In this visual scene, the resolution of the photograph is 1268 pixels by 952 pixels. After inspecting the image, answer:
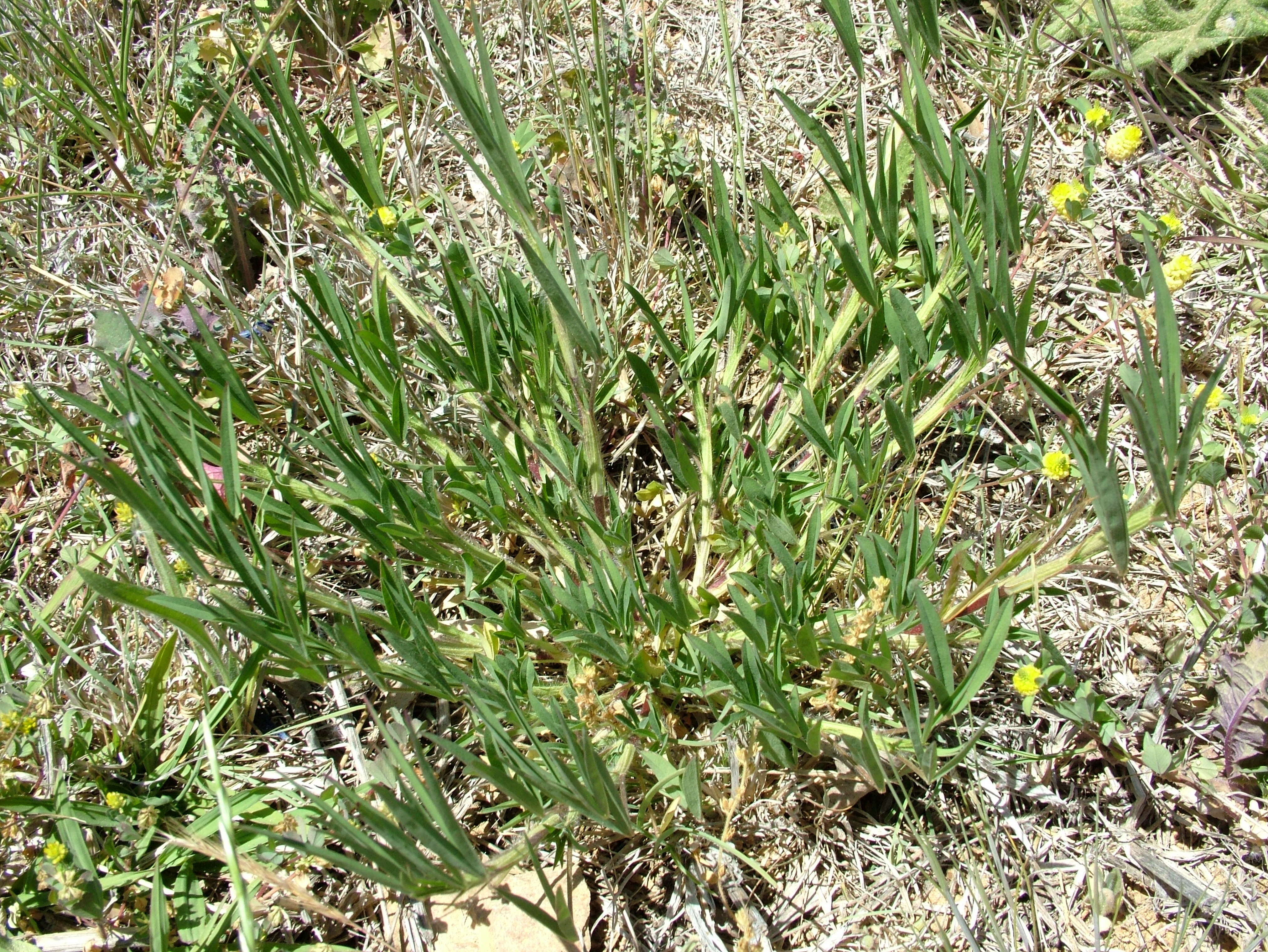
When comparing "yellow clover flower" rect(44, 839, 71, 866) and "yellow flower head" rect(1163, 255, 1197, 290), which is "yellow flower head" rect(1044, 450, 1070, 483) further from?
"yellow clover flower" rect(44, 839, 71, 866)

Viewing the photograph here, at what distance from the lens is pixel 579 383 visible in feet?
5.31

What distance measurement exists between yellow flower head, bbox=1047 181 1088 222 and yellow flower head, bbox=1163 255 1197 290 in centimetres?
23

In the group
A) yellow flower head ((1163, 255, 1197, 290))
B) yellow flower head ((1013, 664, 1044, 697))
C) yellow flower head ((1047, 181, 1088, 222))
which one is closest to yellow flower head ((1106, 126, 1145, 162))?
yellow flower head ((1047, 181, 1088, 222))

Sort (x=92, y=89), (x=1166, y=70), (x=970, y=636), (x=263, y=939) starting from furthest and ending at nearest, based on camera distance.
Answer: (x=1166, y=70), (x=92, y=89), (x=263, y=939), (x=970, y=636)

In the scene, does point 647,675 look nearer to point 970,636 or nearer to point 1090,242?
point 970,636

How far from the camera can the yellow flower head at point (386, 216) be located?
1862 mm

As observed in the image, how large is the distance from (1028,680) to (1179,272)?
1.04m

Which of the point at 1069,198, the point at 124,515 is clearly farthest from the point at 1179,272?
the point at 124,515

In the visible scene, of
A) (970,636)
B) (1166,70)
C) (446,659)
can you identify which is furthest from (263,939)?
(1166,70)

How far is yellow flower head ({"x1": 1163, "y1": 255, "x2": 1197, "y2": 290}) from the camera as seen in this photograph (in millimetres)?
1982

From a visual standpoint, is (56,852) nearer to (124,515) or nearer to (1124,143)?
(124,515)

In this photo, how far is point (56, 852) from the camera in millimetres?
1609

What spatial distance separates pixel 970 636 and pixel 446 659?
866 mm

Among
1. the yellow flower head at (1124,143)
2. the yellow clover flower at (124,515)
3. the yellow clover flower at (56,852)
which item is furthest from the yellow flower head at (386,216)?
the yellow flower head at (1124,143)
